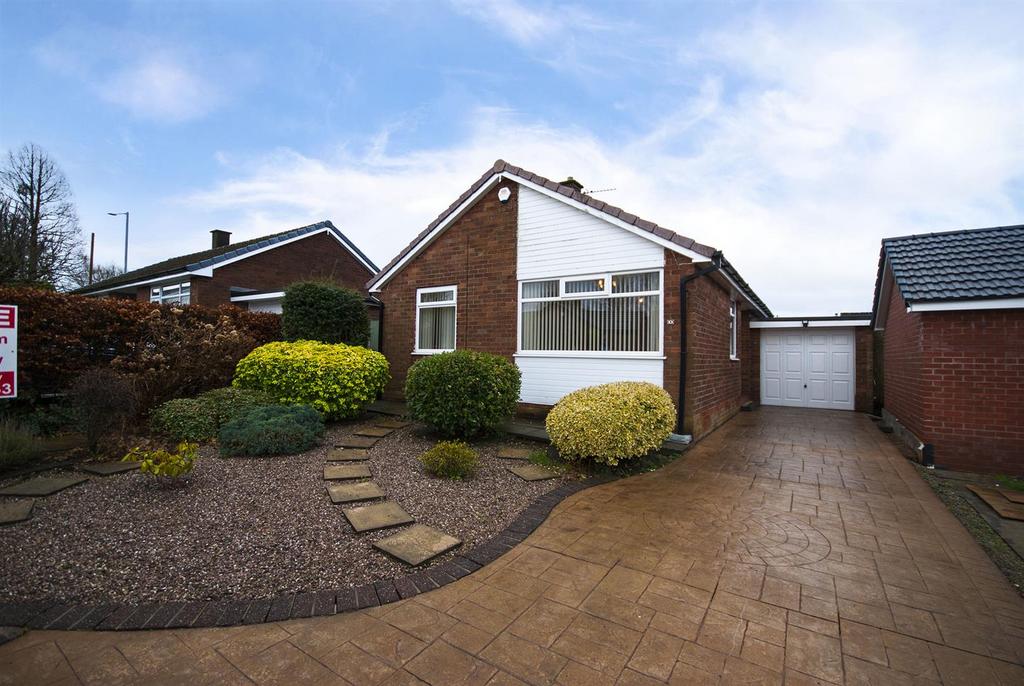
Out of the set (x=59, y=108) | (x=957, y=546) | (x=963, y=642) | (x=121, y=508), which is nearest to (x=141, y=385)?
(x=121, y=508)

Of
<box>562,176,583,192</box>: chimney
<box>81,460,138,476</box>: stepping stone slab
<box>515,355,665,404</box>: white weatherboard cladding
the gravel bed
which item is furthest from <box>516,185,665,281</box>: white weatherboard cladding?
<box>81,460,138,476</box>: stepping stone slab

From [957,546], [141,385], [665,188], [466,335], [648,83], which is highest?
[648,83]

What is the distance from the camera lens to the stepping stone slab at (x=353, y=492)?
407 centimetres

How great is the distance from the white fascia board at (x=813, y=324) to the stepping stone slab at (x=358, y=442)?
37.1ft

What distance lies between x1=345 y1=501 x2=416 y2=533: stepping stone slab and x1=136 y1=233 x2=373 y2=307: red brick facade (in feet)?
33.0

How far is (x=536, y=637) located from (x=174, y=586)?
7.27ft

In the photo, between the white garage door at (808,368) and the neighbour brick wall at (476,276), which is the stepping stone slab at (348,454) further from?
the white garage door at (808,368)

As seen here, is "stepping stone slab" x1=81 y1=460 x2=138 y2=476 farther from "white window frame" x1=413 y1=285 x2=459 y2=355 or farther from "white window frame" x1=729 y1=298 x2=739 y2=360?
"white window frame" x1=729 y1=298 x2=739 y2=360

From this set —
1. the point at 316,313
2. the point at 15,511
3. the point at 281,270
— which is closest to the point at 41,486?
the point at 15,511

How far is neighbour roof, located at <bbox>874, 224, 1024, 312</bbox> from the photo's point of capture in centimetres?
567

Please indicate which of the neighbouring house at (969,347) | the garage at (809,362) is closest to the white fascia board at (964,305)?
the neighbouring house at (969,347)

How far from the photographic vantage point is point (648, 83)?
8328 millimetres

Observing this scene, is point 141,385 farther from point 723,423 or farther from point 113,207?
point 113,207

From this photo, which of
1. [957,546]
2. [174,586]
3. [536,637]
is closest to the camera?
[536,637]
